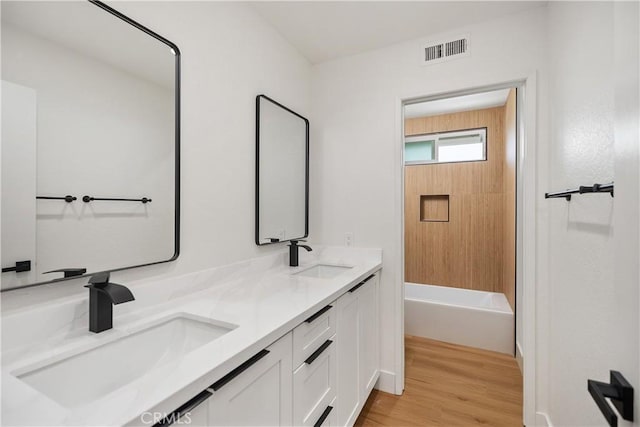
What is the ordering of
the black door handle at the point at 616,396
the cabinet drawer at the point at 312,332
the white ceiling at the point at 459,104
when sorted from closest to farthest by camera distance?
the black door handle at the point at 616,396 < the cabinet drawer at the point at 312,332 < the white ceiling at the point at 459,104

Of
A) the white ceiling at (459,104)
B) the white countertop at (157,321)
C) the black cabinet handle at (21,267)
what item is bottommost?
the white countertop at (157,321)

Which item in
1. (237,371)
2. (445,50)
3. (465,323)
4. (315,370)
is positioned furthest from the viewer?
(465,323)

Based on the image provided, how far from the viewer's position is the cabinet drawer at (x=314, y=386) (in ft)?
3.74

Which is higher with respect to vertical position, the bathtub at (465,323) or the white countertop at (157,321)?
the white countertop at (157,321)

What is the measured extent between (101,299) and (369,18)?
6.82ft

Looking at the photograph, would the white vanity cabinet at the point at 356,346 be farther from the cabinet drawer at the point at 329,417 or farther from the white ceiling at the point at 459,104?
the white ceiling at the point at 459,104

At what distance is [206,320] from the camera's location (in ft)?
3.59

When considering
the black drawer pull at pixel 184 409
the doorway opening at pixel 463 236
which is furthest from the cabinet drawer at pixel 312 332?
the doorway opening at pixel 463 236

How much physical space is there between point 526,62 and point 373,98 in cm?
97

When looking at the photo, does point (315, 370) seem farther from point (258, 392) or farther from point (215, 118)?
point (215, 118)

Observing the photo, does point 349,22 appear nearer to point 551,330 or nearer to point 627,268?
point 627,268

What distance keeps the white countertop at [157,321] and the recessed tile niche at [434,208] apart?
2.52 meters

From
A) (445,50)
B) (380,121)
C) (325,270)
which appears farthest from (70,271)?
(445,50)

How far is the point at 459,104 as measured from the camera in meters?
3.49
